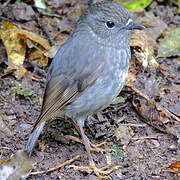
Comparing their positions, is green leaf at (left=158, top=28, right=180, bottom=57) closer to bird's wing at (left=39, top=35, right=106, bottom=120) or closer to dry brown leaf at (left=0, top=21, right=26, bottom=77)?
bird's wing at (left=39, top=35, right=106, bottom=120)

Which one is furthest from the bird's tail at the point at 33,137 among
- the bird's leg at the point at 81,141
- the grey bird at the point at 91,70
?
the bird's leg at the point at 81,141

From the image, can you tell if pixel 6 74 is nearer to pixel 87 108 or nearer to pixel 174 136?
pixel 87 108

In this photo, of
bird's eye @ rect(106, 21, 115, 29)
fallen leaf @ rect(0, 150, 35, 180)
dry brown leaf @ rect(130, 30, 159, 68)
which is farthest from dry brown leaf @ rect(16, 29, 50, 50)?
fallen leaf @ rect(0, 150, 35, 180)

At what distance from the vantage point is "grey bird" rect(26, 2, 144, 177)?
507cm

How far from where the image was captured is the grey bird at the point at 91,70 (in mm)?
5066

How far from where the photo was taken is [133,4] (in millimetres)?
7344

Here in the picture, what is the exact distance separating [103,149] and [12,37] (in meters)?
2.25

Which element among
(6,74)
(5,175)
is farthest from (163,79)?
(5,175)

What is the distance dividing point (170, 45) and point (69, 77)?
2238mm

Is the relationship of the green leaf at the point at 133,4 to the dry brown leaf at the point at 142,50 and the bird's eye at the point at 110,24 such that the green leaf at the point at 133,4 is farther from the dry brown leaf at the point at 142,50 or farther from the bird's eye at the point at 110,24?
the bird's eye at the point at 110,24

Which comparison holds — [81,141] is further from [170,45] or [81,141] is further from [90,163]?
[170,45]

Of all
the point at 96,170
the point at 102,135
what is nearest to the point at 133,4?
the point at 102,135

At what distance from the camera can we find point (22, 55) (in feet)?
21.5

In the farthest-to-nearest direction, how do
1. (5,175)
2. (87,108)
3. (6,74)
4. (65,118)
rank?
(6,74) < (65,118) < (87,108) < (5,175)
